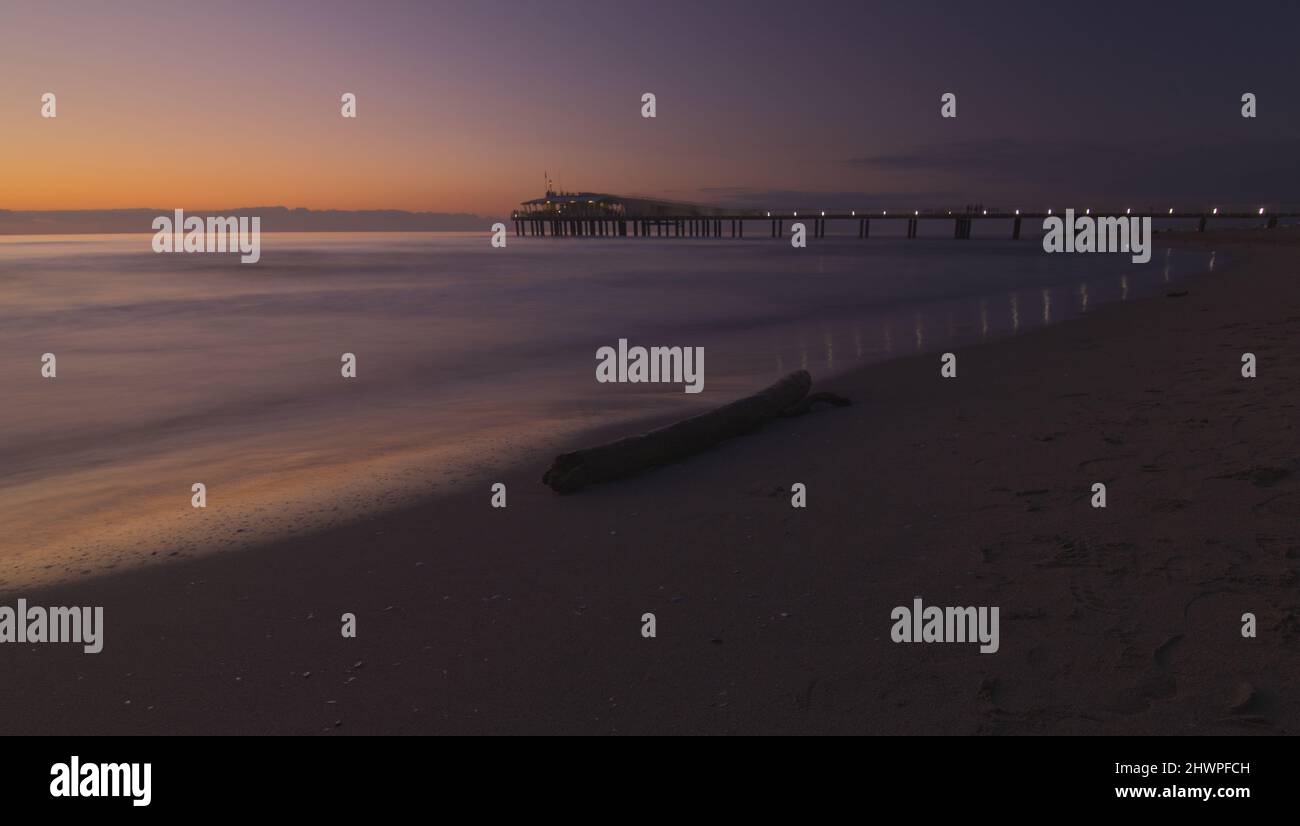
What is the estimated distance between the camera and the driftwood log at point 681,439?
19.7ft

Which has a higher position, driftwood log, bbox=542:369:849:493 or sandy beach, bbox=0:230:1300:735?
driftwood log, bbox=542:369:849:493

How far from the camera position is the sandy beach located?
312cm

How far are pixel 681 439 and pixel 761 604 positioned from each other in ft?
9.49

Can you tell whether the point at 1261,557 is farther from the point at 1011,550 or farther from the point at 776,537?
the point at 776,537

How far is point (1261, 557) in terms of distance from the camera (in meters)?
3.91

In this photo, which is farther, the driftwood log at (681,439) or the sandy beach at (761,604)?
the driftwood log at (681,439)

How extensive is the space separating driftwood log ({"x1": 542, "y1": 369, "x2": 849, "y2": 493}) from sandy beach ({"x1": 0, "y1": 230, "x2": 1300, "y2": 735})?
0.53 ft

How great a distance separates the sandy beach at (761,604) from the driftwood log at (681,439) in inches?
6.4

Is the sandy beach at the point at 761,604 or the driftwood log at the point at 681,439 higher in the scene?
the driftwood log at the point at 681,439

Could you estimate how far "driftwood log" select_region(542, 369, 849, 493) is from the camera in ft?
19.7

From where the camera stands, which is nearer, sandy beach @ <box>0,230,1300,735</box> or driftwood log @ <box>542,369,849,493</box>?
sandy beach @ <box>0,230,1300,735</box>

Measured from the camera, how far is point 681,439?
6.77m

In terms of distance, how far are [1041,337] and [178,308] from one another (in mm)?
27215

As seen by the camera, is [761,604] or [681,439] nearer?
[761,604]
